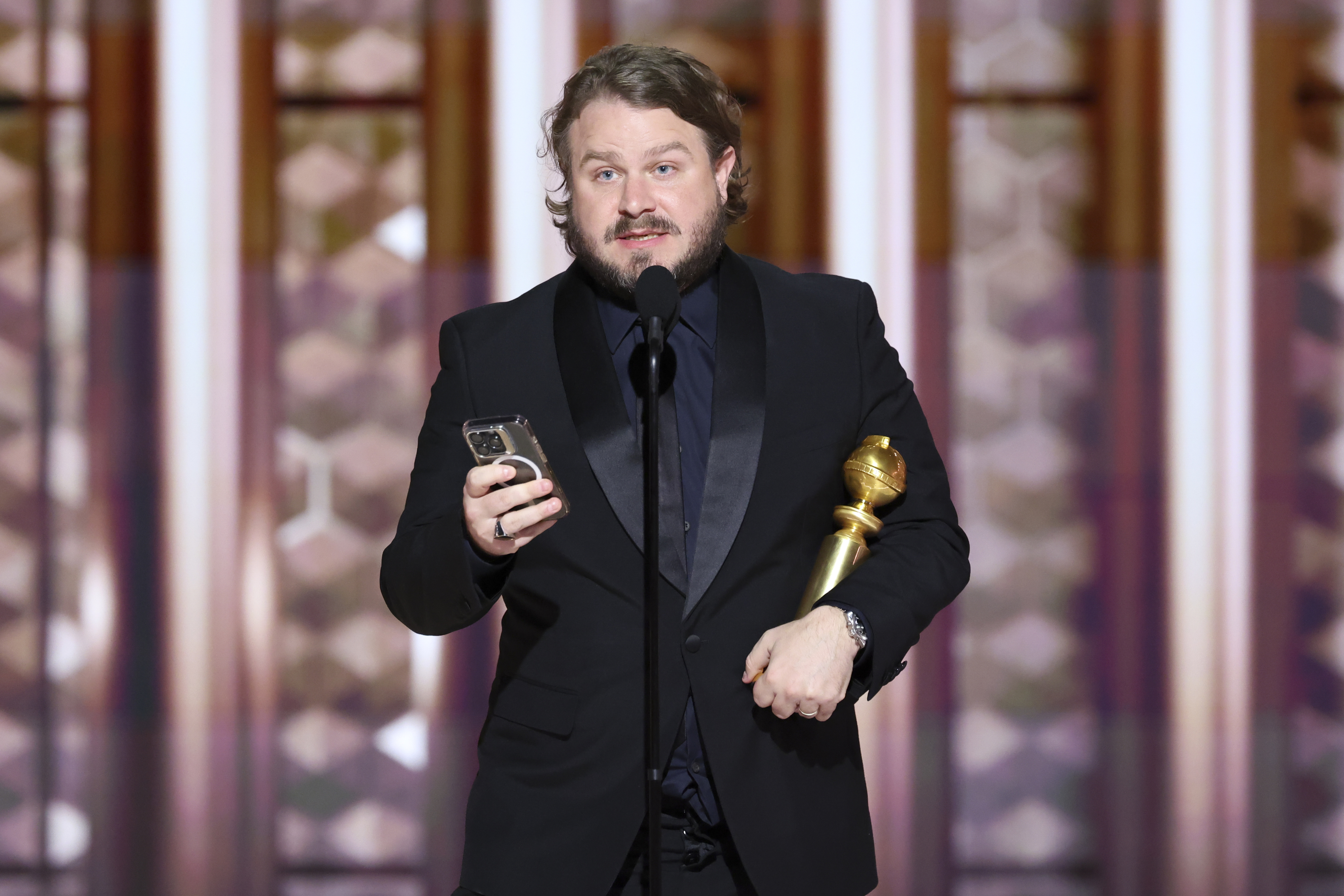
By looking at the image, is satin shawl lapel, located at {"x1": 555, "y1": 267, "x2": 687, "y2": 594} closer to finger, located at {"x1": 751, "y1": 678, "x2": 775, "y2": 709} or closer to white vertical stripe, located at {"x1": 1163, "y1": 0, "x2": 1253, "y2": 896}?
finger, located at {"x1": 751, "y1": 678, "x2": 775, "y2": 709}

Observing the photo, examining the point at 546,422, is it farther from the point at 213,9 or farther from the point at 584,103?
the point at 213,9

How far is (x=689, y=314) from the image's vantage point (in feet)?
4.24

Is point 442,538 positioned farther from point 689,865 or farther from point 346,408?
point 346,408

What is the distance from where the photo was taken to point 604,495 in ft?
3.82

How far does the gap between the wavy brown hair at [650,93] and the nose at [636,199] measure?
0.08m

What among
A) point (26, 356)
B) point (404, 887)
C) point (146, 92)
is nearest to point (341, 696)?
point (404, 887)

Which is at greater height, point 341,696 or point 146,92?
point 146,92

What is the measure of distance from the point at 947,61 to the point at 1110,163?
0.58 m

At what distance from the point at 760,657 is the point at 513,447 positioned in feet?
0.96

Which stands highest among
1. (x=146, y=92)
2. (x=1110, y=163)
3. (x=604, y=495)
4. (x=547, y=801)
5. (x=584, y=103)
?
(x=146, y=92)

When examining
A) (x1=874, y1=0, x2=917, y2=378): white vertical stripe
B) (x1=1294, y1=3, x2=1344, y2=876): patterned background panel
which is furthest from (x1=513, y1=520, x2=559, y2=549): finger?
(x1=1294, y1=3, x2=1344, y2=876): patterned background panel

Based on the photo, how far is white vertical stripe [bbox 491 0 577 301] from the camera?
3564mm

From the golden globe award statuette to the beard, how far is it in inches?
9.8

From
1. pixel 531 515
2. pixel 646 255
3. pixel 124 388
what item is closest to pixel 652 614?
pixel 531 515
